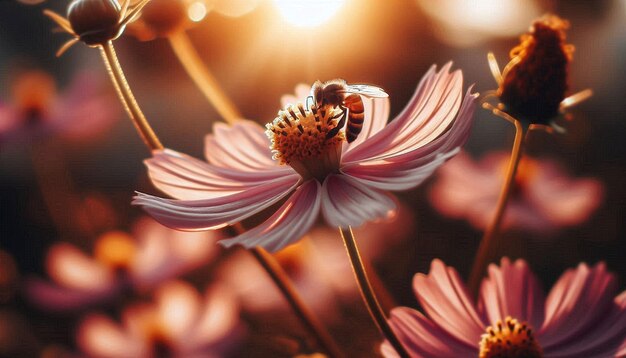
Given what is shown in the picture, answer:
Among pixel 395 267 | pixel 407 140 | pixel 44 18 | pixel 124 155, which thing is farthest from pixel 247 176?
pixel 44 18

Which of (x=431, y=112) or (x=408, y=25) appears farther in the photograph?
(x=408, y=25)

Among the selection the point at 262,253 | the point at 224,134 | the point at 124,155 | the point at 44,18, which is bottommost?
the point at 262,253

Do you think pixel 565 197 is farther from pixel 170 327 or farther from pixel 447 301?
pixel 447 301

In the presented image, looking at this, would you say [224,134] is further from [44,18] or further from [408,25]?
[44,18]

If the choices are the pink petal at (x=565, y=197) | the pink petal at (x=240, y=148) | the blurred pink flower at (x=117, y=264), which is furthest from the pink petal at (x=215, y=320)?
the pink petal at (x=565, y=197)

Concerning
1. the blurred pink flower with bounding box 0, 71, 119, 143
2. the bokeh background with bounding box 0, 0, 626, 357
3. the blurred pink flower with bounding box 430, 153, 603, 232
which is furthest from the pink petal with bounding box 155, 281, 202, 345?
the blurred pink flower with bounding box 0, 71, 119, 143

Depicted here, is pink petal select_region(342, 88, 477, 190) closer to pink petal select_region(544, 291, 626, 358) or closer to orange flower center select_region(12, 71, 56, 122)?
pink petal select_region(544, 291, 626, 358)
